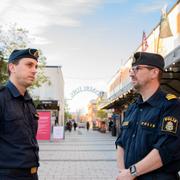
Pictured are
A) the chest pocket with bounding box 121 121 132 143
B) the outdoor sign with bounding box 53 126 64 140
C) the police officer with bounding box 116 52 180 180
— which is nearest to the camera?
the police officer with bounding box 116 52 180 180

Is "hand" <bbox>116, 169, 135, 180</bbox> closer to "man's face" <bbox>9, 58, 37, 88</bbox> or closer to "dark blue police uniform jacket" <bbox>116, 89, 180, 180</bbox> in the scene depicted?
"dark blue police uniform jacket" <bbox>116, 89, 180, 180</bbox>

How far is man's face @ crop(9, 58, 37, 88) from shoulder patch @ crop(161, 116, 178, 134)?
4.28 feet

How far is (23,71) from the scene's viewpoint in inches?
156

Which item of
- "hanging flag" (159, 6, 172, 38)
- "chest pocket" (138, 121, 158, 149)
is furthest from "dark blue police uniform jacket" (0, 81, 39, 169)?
"hanging flag" (159, 6, 172, 38)

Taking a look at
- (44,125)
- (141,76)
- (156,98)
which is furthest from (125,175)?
(44,125)

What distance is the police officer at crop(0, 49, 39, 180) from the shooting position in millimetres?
3693

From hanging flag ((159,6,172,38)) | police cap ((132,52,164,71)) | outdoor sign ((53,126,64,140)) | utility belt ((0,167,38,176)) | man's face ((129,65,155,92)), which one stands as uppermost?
hanging flag ((159,6,172,38))

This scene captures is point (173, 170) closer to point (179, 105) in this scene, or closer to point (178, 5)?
point (179, 105)

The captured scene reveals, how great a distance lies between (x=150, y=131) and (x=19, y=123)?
1136 mm

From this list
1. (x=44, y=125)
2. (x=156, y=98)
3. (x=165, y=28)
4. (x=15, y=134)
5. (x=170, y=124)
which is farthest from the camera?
(x=44, y=125)

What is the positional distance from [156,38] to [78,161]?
1051cm

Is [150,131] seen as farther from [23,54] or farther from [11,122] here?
[23,54]

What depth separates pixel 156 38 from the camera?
22.8m

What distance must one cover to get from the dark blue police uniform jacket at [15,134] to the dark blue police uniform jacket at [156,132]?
0.84 m
